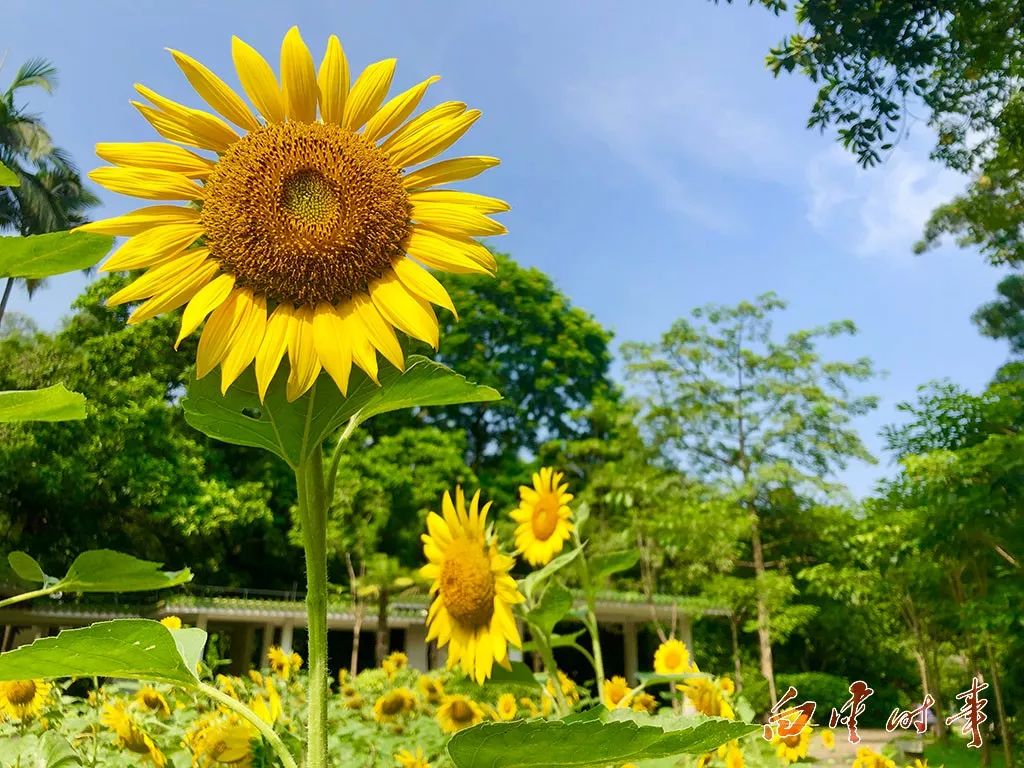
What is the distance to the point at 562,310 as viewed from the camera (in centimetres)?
1923

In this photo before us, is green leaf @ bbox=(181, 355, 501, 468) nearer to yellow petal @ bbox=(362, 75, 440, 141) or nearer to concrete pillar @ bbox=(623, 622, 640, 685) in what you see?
yellow petal @ bbox=(362, 75, 440, 141)

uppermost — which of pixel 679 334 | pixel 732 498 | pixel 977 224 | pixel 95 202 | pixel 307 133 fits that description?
pixel 95 202

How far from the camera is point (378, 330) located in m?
0.59

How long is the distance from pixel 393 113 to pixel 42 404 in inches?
13.9

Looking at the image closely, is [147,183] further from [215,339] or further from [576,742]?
[576,742]

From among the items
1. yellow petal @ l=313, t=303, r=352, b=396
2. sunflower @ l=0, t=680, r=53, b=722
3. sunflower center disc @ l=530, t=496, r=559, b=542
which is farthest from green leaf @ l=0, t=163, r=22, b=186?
sunflower center disc @ l=530, t=496, r=559, b=542

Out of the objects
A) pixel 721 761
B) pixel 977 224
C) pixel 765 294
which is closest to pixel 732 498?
pixel 765 294

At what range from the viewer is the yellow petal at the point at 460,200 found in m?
0.65

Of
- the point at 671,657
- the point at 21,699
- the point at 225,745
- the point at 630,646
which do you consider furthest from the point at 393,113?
the point at 630,646

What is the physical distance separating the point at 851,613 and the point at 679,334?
20.6 ft

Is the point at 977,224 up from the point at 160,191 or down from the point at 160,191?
up

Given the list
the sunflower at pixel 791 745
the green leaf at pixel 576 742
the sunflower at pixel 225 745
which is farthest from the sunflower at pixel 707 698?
the green leaf at pixel 576 742

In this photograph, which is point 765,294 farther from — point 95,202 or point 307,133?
point 95,202

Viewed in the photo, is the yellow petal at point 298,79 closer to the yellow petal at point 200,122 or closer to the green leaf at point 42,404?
the yellow petal at point 200,122
